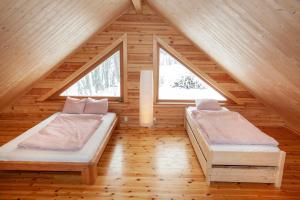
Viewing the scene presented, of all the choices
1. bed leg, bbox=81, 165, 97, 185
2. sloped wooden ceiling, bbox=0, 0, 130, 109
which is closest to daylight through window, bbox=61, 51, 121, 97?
sloped wooden ceiling, bbox=0, 0, 130, 109

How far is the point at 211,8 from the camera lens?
6.78 feet

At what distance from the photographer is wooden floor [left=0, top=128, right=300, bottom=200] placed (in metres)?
2.71

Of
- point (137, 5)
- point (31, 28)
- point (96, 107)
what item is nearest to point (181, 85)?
point (96, 107)

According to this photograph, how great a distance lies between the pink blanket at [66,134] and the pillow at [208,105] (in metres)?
1.86

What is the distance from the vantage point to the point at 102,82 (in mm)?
5004

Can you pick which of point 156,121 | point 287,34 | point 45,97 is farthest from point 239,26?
point 45,97

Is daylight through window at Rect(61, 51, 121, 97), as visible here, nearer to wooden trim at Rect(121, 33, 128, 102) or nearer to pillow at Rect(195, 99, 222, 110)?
wooden trim at Rect(121, 33, 128, 102)

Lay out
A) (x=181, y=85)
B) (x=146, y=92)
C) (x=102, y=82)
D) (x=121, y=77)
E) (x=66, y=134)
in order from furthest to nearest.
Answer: (x=181, y=85) < (x=102, y=82) < (x=121, y=77) < (x=146, y=92) < (x=66, y=134)

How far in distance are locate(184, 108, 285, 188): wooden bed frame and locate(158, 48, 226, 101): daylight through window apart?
2236mm

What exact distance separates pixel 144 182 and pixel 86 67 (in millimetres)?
2692

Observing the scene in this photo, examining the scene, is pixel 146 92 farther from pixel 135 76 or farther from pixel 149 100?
pixel 135 76

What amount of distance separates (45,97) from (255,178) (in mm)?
3947

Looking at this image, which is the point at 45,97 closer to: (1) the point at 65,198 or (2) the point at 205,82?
(1) the point at 65,198

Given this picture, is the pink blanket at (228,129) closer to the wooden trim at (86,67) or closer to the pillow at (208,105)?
the pillow at (208,105)
